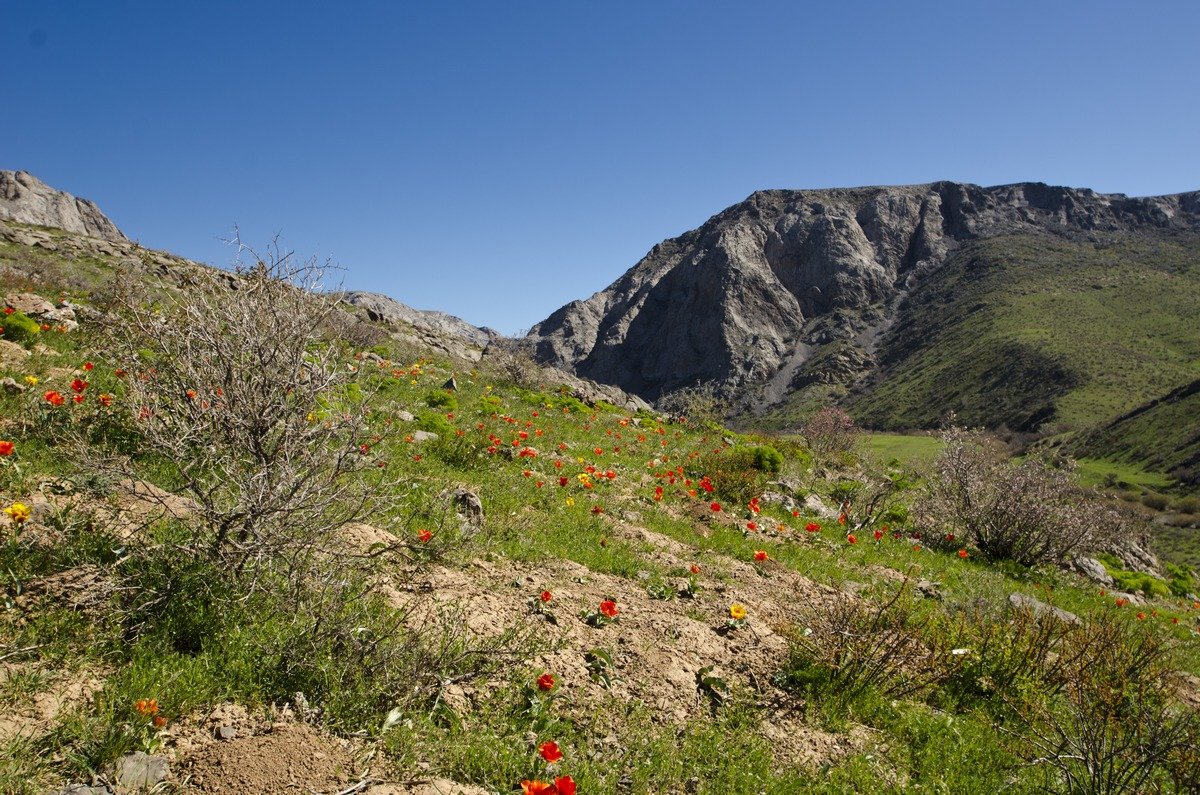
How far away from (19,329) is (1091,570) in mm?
18503

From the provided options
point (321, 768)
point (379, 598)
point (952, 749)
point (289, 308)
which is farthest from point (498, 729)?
point (952, 749)

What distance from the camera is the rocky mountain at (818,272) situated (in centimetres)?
15525

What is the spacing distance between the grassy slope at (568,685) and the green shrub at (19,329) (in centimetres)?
33

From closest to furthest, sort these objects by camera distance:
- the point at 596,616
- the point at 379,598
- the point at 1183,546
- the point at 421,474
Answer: the point at 379,598
the point at 596,616
the point at 421,474
the point at 1183,546

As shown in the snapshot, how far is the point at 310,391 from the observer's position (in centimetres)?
359

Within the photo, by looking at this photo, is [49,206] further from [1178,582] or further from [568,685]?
[1178,582]

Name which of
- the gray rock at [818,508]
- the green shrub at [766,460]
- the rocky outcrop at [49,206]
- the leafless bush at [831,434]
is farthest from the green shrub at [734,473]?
the rocky outcrop at [49,206]

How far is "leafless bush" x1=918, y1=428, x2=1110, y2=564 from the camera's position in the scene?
1093cm

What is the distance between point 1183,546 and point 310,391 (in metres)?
67.5

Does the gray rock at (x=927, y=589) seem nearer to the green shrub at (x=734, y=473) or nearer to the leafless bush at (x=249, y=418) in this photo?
the green shrub at (x=734, y=473)

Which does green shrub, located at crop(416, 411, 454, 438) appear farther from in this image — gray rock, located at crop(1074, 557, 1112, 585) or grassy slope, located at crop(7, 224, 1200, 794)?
gray rock, located at crop(1074, 557, 1112, 585)

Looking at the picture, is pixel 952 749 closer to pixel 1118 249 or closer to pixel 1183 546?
pixel 1183 546

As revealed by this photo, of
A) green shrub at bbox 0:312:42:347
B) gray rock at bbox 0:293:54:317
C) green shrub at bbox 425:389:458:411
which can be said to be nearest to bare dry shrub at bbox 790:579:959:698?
green shrub at bbox 425:389:458:411

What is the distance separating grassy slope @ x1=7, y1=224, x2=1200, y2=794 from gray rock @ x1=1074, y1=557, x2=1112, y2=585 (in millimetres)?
3952
